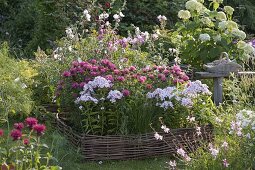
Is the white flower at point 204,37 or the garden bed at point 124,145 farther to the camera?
the white flower at point 204,37

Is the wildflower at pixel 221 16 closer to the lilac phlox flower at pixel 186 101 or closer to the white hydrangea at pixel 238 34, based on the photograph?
the white hydrangea at pixel 238 34

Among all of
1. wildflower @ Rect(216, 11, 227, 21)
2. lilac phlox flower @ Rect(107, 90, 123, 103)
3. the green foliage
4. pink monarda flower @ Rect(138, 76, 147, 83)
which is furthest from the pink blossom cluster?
wildflower @ Rect(216, 11, 227, 21)

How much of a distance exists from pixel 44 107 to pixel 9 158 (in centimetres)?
243

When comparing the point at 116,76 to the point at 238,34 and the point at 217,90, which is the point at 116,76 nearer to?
the point at 217,90

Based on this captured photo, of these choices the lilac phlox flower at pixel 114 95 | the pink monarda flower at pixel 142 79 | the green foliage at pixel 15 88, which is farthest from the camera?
the green foliage at pixel 15 88

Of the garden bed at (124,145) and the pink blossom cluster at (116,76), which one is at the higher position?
the pink blossom cluster at (116,76)

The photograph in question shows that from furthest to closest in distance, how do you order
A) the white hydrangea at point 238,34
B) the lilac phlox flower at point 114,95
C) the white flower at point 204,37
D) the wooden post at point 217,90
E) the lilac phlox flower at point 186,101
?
the white hydrangea at point 238,34, the white flower at point 204,37, the wooden post at point 217,90, the lilac phlox flower at point 186,101, the lilac phlox flower at point 114,95

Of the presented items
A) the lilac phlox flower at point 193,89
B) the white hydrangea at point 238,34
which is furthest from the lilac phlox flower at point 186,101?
the white hydrangea at point 238,34

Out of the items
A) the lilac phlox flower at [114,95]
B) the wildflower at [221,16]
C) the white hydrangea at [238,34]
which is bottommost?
the lilac phlox flower at [114,95]

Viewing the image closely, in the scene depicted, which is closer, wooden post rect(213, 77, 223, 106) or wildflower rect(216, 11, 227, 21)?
wooden post rect(213, 77, 223, 106)

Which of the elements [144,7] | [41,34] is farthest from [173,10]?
[41,34]

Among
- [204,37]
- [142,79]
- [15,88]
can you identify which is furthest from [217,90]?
[15,88]

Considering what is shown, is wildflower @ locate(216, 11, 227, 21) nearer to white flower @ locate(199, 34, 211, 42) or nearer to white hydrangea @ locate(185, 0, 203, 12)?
white hydrangea @ locate(185, 0, 203, 12)

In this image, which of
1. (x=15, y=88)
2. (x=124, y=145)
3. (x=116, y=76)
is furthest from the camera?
(x=15, y=88)
